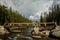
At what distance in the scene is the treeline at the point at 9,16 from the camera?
5.94 metres

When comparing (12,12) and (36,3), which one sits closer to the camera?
(36,3)

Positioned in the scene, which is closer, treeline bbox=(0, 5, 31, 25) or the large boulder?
the large boulder

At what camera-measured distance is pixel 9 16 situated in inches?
246

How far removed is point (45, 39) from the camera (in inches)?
225

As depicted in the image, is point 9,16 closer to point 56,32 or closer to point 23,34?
point 23,34

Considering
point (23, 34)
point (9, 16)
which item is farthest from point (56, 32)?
point (9, 16)

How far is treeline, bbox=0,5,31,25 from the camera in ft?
19.5

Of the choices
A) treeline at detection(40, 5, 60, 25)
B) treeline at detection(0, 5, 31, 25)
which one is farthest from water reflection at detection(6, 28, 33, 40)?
treeline at detection(40, 5, 60, 25)

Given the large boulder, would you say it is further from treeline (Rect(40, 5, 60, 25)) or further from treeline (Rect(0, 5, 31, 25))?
treeline (Rect(0, 5, 31, 25))

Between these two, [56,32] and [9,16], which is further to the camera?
[9,16]

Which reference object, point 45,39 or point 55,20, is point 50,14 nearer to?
point 55,20

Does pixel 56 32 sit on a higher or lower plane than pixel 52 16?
lower

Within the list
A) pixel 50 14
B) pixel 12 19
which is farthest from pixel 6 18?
pixel 50 14

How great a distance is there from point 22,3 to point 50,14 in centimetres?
66
